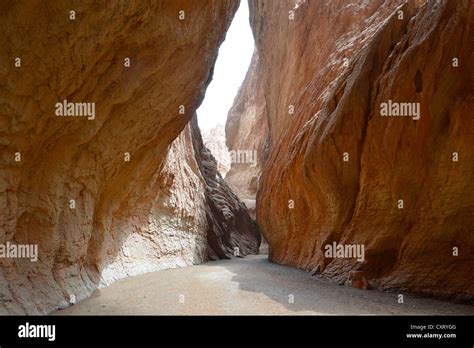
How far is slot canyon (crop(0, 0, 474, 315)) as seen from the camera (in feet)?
15.1

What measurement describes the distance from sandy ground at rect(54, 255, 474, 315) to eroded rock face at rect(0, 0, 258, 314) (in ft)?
2.38

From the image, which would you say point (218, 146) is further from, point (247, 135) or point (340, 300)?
point (340, 300)

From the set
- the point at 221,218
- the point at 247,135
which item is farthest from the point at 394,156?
the point at 247,135

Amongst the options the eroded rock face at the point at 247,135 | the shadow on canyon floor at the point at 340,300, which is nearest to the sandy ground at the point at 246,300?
the shadow on canyon floor at the point at 340,300

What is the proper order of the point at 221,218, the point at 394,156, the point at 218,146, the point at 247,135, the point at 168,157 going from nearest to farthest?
the point at 394,156, the point at 168,157, the point at 221,218, the point at 247,135, the point at 218,146

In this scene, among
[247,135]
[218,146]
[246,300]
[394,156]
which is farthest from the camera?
[218,146]

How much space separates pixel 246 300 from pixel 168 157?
268 inches

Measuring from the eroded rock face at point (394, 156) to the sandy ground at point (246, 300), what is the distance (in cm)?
72

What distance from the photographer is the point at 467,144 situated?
5512 mm

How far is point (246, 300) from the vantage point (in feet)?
18.5

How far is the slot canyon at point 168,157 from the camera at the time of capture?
462 cm

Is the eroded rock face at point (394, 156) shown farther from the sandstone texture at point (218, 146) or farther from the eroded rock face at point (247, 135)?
the sandstone texture at point (218, 146)

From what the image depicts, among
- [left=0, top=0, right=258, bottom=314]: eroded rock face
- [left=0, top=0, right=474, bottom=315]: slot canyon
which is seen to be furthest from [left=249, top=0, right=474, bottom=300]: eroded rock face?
[left=0, top=0, right=258, bottom=314]: eroded rock face
